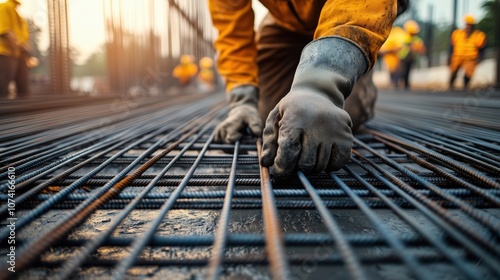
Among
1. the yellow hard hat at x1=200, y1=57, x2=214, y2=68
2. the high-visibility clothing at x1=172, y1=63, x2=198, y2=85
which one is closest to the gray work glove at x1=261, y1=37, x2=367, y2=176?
the high-visibility clothing at x1=172, y1=63, x2=198, y2=85

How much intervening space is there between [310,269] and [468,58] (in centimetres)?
799

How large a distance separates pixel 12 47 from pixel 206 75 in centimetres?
1223

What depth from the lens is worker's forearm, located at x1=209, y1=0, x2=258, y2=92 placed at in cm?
175

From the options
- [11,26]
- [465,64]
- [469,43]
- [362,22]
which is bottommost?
[362,22]

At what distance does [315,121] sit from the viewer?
2.78ft

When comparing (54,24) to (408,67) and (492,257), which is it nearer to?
(492,257)

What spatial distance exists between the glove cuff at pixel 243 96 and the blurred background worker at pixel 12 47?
237cm

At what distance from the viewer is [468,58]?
688 centimetres

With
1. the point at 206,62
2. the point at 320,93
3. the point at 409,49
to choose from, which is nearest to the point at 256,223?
the point at 320,93

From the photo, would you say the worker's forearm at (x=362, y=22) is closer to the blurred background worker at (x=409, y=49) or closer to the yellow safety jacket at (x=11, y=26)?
the yellow safety jacket at (x=11, y=26)

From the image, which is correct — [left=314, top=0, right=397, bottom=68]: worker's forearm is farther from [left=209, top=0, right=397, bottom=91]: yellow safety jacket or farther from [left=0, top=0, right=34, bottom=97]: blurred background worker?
[left=0, top=0, right=34, bottom=97]: blurred background worker

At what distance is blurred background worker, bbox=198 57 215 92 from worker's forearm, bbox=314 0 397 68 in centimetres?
1386

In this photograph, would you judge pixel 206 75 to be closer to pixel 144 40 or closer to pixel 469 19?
pixel 144 40

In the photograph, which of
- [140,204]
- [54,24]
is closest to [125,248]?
[140,204]
